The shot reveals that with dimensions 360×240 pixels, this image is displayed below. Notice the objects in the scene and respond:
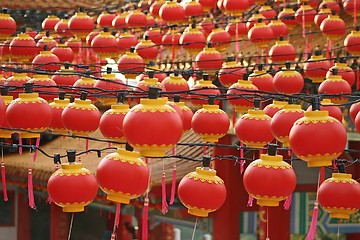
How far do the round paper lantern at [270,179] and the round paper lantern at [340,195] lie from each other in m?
0.68

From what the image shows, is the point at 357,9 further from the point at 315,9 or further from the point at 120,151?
the point at 120,151

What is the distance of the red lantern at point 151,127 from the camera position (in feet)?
23.2

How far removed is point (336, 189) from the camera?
8.66 metres

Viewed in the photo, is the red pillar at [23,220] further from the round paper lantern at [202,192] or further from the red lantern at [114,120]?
the round paper lantern at [202,192]

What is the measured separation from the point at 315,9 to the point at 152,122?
27.7 ft

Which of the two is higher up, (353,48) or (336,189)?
(353,48)

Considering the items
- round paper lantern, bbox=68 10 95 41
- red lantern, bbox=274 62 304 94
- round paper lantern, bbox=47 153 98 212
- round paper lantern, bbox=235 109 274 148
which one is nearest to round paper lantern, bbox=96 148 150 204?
round paper lantern, bbox=47 153 98 212

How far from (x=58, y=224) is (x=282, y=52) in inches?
337

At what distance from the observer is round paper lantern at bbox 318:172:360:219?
862cm

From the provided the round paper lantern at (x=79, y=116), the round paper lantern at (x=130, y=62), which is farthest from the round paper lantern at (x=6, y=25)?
the round paper lantern at (x=79, y=116)

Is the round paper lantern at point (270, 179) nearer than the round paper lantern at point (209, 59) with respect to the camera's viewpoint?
Yes

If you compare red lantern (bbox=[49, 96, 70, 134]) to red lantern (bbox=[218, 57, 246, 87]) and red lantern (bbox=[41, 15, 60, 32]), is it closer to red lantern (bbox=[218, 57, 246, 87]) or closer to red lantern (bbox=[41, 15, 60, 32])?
red lantern (bbox=[218, 57, 246, 87])

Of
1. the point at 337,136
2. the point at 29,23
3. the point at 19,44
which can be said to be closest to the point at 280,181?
the point at 337,136

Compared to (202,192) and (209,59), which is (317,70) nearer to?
(209,59)
